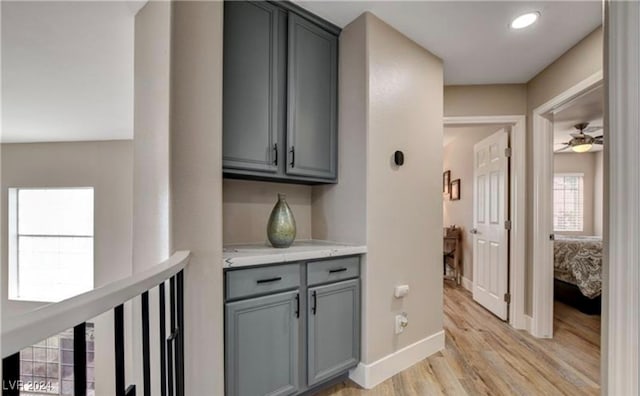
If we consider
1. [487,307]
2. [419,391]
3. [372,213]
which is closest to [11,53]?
[372,213]

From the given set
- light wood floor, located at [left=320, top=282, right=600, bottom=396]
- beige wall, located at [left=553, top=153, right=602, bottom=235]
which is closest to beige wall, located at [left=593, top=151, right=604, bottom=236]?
beige wall, located at [left=553, top=153, right=602, bottom=235]

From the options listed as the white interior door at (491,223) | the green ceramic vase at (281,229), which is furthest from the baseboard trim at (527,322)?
the green ceramic vase at (281,229)

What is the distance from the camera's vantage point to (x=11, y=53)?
2281mm

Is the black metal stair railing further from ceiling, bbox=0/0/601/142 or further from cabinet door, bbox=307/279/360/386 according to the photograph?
ceiling, bbox=0/0/601/142

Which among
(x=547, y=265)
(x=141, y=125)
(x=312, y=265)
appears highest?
(x=141, y=125)

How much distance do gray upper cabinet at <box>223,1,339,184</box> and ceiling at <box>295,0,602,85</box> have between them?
0.64 feet

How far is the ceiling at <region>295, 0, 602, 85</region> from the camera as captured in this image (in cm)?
194

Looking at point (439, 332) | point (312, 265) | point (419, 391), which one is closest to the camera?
point (312, 265)

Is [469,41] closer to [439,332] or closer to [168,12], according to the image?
[168,12]

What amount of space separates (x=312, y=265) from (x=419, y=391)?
1.06m

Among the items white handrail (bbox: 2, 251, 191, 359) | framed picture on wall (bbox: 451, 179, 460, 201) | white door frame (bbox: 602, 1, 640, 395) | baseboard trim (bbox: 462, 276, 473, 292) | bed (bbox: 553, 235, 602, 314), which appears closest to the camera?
white handrail (bbox: 2, 251, 191, 359)

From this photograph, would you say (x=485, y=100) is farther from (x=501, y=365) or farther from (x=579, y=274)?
(x=501, y=365)

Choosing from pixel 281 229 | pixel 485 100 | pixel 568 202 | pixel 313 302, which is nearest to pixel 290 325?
pixel 313 302

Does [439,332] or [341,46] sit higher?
[341,46]
